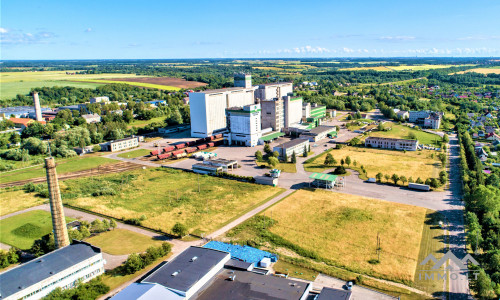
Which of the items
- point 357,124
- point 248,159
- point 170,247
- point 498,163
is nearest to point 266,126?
point 248,159

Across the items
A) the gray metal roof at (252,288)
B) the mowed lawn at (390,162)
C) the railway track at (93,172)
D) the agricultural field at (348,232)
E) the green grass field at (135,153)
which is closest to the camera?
the gray metal roof at (252,288)

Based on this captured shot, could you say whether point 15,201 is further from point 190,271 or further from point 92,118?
point 92,118

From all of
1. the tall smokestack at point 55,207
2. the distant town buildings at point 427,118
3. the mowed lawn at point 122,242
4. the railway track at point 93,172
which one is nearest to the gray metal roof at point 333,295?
the mowed lawn at point 122,242

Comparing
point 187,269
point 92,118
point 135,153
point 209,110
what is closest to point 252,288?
point 187,269

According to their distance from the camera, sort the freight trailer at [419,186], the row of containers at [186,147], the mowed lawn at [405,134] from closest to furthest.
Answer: the freight trailer at [419,186] < the row of containers at [186,147] < the mowed lawn at [405,134]

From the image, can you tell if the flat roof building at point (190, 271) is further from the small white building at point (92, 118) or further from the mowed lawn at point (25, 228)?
the small white building at point (92, 118)

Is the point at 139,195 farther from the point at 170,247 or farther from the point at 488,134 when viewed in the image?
the point at 488,134
